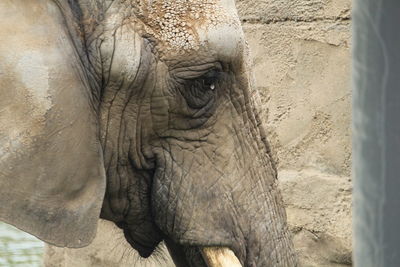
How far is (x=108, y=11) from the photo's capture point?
6.35ft

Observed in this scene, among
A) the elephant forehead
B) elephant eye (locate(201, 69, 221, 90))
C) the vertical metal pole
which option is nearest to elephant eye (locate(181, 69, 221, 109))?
elephant eye (locate(201, 69, 221, 90))

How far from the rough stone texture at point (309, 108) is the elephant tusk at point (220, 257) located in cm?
93

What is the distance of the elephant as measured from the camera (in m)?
1.77

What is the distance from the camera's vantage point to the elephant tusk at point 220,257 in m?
2.16

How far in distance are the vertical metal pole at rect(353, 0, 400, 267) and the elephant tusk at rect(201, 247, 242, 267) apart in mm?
1876

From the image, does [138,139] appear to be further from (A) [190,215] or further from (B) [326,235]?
(B) [326,235]

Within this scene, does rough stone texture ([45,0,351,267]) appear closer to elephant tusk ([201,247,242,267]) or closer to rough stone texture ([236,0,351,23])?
rough stone texture ([236,0,351,23])

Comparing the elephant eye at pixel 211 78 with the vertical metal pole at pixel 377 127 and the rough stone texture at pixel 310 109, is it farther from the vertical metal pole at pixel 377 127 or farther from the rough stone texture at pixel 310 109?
the vertical metal pole at pixel 377 127

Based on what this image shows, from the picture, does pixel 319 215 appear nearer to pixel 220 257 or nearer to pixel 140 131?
pixel 220 257

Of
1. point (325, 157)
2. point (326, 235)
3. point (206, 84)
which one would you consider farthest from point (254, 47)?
point (206, 84)

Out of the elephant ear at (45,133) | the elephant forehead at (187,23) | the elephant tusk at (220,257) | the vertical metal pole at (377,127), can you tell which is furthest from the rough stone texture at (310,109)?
the vertical metal pole at (377,127)

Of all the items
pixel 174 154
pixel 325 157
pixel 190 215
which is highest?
pixel 174 154

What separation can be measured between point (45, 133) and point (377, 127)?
155cm

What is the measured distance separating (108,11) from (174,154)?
15.5 inches
